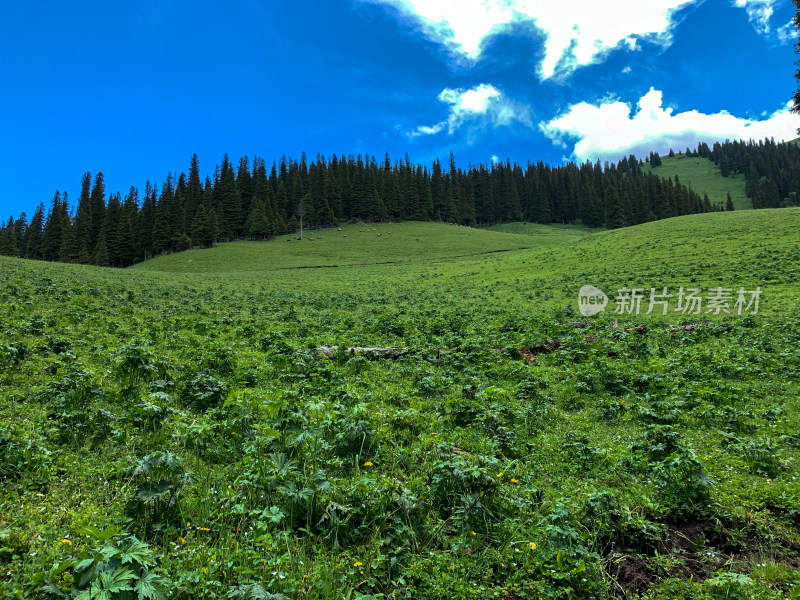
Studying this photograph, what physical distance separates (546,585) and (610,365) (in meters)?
8.88

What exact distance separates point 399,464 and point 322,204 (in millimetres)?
103380

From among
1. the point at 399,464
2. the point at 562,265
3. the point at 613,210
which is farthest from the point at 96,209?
the point at 613,210

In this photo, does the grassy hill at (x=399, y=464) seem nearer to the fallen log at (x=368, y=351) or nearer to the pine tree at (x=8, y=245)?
the fallen log at (x=368, y=351)

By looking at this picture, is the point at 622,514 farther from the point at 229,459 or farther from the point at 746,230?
the point at 746,230

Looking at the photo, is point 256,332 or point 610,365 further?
point 256,332

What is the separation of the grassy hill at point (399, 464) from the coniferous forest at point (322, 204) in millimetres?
81721

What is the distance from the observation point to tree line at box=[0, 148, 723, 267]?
83188mm

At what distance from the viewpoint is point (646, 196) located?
113m

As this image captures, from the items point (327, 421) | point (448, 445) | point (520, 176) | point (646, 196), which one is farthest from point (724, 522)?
point (520, 176)

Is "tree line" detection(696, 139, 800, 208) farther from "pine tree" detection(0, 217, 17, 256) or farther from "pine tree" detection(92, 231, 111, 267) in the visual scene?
"pine tree" detection(0, 217, 17, 256)

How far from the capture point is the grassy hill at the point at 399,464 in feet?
13.1

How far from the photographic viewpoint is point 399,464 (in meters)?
6.29

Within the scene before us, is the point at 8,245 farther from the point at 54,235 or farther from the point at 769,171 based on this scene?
the point at 769,171

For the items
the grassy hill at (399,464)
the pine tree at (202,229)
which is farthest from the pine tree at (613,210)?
the grassy hill at (399,464)
